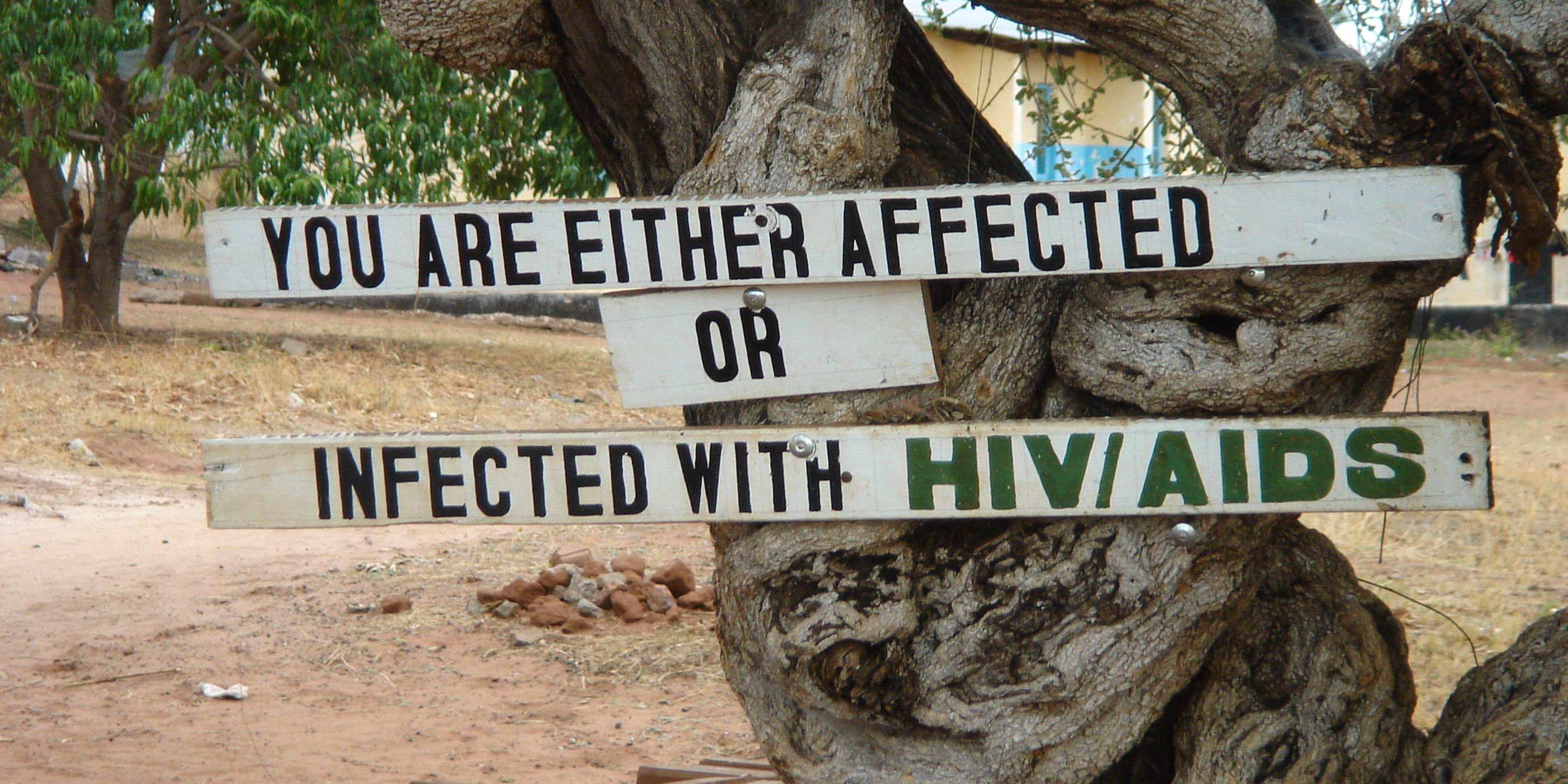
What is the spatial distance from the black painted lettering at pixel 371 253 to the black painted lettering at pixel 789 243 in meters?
0.68

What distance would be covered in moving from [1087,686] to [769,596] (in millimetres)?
603

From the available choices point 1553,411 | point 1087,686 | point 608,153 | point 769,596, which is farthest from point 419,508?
point 1553,411

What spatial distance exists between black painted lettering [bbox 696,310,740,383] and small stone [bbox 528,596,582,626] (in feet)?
11.0

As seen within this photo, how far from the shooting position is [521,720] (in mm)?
4285

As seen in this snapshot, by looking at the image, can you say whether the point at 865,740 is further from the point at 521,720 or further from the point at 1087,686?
the point at 521,720

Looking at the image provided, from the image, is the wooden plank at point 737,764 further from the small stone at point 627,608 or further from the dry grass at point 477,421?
the small stone at point 627,608

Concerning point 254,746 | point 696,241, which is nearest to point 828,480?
point 696,241

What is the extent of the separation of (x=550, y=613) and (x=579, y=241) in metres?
3.50

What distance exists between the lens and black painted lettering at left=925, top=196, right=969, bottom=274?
82.6 inches

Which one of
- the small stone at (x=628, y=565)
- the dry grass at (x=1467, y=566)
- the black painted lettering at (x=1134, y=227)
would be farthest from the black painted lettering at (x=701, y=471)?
the small stone at (x=628, y=565)

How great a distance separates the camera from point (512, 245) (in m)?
2.16

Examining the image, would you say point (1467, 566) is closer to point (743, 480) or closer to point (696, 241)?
Result: point (743, 480)

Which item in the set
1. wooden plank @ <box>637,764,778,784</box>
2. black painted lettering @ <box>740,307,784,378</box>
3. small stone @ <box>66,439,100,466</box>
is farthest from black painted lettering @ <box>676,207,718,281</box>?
small stone @ <box>66,439,100,466</box>

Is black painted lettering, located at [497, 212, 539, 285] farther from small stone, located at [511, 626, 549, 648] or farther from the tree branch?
small stone, located at [511, 626, 549, 648]
